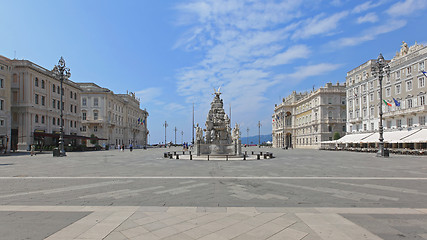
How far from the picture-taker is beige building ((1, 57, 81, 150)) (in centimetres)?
4312

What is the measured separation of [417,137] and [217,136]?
26.3 meters

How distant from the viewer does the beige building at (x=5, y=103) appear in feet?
129

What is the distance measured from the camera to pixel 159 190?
9016 mm

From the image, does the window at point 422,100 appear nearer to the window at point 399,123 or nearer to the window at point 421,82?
the window at point 421,82

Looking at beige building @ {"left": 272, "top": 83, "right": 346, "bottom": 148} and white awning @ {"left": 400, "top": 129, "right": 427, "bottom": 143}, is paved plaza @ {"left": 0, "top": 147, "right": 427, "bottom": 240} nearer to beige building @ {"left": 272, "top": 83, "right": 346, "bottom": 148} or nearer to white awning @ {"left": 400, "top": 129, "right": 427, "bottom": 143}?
white awning @ {"left": 400, "top": 129, "right": 427, "bottom": 143}

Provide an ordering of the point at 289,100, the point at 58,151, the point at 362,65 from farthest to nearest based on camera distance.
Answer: the point at 289,100
the point at 362,65
the point at 58,151

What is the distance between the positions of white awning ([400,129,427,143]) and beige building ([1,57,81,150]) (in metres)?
52.6

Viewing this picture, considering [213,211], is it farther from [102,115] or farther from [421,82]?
[102,115]

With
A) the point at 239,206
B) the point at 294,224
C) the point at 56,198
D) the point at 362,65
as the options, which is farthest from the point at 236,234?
the point at 362,65

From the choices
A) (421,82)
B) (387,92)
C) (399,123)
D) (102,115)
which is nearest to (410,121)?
(399,123)

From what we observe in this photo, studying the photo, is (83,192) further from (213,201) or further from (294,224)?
(294,224)

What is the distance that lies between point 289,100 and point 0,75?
9315cm

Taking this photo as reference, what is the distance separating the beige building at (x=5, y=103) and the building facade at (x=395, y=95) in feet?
169

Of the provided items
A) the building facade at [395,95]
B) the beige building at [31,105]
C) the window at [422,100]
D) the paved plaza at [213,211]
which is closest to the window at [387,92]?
the building facade at [395,95]
